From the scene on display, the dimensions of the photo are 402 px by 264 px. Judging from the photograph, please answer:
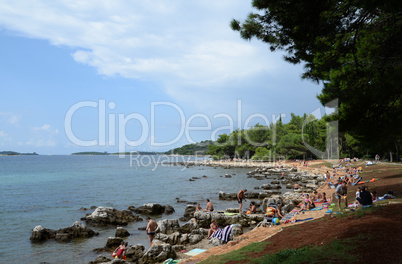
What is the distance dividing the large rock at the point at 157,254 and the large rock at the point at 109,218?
8165 mm

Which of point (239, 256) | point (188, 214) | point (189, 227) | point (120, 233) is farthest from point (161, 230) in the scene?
point (239, 256)

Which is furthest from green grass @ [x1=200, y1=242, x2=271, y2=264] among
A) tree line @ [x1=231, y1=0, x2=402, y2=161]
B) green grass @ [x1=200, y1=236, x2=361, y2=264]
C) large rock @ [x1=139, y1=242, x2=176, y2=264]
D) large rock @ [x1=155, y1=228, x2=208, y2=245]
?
large rock @ [x1=155, y1=228, x2=208, y2=245]

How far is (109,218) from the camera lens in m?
19.8

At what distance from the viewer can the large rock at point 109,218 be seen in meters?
19.6

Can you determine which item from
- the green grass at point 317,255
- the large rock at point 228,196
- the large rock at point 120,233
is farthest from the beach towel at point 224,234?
the large rock at point 228,196

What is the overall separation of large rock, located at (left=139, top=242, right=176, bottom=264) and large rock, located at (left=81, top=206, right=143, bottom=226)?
8.17 meters

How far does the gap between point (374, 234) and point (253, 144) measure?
94.6 metres

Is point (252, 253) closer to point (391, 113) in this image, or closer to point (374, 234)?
point (374, 234)

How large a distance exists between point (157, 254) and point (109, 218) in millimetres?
9304

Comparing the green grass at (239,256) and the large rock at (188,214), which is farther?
the large rock at (188,214)

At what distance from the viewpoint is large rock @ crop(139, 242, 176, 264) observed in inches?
459

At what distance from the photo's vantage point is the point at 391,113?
845cm

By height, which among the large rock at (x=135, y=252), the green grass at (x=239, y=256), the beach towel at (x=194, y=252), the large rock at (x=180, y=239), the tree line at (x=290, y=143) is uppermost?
the tree line at (x=290, y=143)

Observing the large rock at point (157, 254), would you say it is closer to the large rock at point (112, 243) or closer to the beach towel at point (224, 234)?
the beach towel at point (224, 234)
